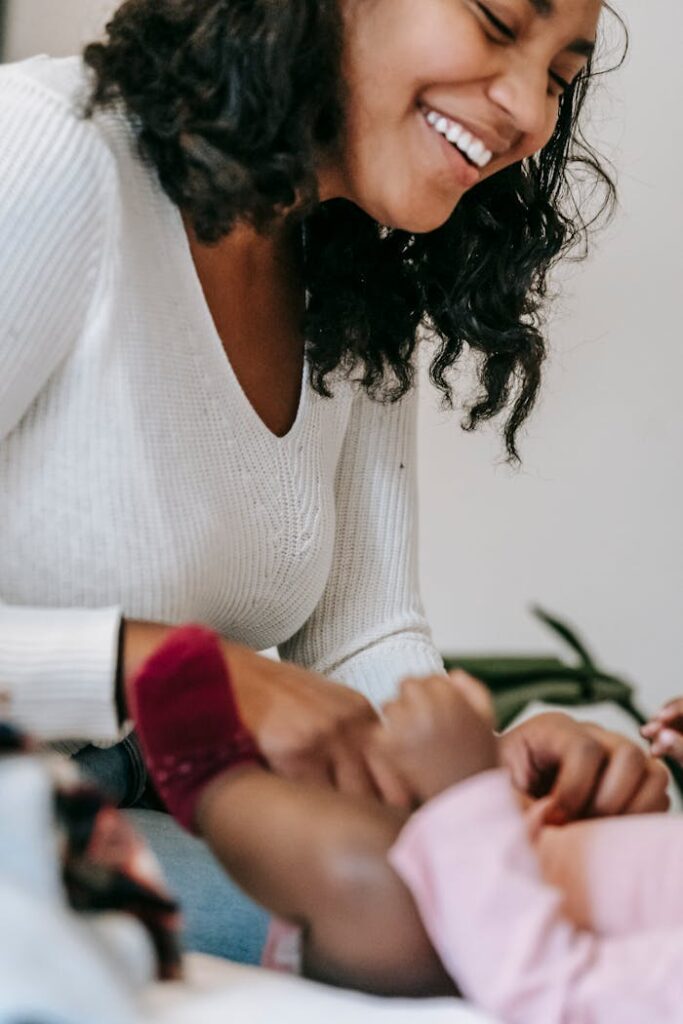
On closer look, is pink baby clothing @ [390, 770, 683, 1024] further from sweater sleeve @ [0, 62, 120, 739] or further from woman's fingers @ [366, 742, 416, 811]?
sweater sleeve @ [0, 62, 120, 739]

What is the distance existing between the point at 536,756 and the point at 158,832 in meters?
0.27

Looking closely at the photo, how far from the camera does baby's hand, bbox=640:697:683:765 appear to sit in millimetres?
867

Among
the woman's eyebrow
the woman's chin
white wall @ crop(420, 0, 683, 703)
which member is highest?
the woman's eyebrow

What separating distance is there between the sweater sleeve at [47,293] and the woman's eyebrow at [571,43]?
0.31m

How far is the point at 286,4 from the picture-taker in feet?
2.66

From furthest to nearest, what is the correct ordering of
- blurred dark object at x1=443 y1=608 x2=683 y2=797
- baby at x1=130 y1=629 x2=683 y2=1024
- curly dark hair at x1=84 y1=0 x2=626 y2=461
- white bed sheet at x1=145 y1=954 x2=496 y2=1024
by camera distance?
blurred dark object at x1=443 y1=608 x2=683 y2=797 < curly dark hair at x1=84 y1=0 x2=626 y2=461 < baby at x1=130 y1=629 x2=683 y2=1024 < white bed sheet at x1=145 y1=954 x2=496 y2=1024

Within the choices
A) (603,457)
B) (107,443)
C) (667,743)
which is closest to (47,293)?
(107,443)

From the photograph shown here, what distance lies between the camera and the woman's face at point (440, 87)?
831mm

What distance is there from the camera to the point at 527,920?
514 millimetres

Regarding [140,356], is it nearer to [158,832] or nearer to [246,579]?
[246,579]

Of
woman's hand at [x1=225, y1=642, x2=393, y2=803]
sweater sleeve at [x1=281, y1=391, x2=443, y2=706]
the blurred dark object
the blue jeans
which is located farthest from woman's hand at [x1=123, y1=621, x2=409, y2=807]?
the blurred dark object

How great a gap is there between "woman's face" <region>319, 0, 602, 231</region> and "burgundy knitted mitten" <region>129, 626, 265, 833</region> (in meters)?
0.45

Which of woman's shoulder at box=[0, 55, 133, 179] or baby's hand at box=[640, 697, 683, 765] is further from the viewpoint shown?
baby's hand at box=[640, 697, 683, 765]

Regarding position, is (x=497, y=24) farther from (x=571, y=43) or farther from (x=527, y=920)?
(x=527, y=920)
